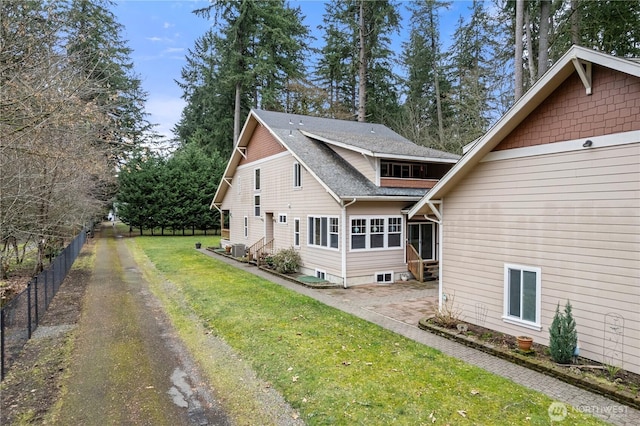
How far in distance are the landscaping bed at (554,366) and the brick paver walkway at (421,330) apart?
103mm

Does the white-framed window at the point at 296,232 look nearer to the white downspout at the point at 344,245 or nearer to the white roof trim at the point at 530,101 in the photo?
the white downspout at the point at 344,245

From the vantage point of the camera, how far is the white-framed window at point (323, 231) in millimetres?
14375

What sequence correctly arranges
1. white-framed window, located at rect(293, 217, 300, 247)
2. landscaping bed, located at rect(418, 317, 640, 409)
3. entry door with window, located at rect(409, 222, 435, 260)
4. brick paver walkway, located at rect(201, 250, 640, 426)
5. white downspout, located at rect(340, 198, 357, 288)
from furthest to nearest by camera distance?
white-framed window, located at rect(293, 217, 300, 247) → entry door with window, located at rect(409, 222, 435, 260) → white downspout, located at rect(340, 198, 357, 288) → landscaping bed, located at rect(418, 317, 640, 409) → brick paver walkway, located at rect(201, 250, 640, 426)

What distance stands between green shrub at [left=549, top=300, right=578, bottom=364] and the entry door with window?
28.9ft

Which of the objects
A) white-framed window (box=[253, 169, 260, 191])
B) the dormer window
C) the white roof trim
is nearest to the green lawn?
the white roof trim

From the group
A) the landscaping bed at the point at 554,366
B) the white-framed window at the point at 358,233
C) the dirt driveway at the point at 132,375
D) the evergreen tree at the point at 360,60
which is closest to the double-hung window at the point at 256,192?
the white-framed window at the point at 358,233

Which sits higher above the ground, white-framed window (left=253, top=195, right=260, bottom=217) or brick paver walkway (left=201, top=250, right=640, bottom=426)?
white-framed window (left=253, top=195, right=260, bottom=217)

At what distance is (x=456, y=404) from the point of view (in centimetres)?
536

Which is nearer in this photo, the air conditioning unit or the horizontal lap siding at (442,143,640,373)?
the horizontal lap siding at (442,143,640,373)

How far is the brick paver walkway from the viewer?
530 cm

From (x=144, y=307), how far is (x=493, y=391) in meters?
Answer: 9.52

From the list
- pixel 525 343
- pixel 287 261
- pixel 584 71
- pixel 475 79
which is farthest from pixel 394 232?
pixel 475 79

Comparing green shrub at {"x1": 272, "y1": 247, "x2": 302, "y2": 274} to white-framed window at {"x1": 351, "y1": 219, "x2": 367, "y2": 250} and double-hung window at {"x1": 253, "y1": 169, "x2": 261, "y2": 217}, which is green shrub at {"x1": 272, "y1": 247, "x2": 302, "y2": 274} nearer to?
white-framed window at {"x1": 351, "y1": 219, "x2": 367, "y2": 250}

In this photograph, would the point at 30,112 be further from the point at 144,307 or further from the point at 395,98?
the point at 395,98
